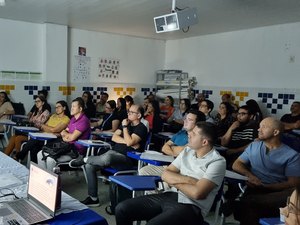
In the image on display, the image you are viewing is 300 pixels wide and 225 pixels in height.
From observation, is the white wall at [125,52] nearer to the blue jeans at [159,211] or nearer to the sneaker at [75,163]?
the sneaker at [75,163]

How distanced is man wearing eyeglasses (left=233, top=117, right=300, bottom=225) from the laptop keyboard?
61.1 inches

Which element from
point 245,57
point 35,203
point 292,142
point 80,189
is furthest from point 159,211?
point 245,57

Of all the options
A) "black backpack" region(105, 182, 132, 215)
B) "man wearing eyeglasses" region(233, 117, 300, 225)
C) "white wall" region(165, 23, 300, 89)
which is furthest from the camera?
"white wall" region(165, 23, 300, 89)

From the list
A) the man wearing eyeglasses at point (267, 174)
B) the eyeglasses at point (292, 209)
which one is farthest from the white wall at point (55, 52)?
the eyeglasses at point (292, 209)

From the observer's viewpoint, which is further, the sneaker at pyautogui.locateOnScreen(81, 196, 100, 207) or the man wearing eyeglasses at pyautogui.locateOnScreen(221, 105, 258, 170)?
the man wearing eyeglasses at pyautogui.locateOnScreen(221, 105, 258, 170)

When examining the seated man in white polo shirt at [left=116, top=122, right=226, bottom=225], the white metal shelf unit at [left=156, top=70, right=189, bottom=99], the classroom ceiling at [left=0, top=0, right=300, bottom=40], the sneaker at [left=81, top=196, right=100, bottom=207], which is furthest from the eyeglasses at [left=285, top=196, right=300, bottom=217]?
the white metal shelf unit at [left=156, top=70, right=189, bottom=99]

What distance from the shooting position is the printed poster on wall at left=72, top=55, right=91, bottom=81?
23.1 feet

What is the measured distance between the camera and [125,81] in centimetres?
778

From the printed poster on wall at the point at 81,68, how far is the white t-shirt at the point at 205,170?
5.19 m

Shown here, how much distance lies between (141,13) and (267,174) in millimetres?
3659

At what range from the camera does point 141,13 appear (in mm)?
5301

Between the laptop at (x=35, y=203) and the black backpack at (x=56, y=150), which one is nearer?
the laptop at (x=35, y=203)

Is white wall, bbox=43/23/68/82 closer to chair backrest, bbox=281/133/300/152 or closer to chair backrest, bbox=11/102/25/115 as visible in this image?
chair backrest, bbox=11/102/25/115

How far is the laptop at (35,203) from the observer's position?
1449 millimetres
